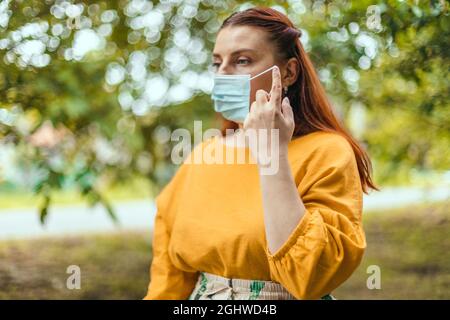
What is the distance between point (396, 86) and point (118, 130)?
1273 millimetres

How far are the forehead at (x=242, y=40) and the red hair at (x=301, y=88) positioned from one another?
2 cm

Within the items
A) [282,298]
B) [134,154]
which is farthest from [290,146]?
[134,154]

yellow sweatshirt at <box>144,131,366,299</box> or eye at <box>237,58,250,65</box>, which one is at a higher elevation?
eye at <box>237,58,250,65</box>

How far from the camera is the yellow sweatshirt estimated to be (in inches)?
51.1

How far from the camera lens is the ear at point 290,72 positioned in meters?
1.59

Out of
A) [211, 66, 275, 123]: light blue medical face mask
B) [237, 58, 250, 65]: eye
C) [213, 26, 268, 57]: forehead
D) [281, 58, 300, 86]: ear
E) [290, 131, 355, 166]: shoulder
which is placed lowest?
[290, 131, 355, 166]: shoulder

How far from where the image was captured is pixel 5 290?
227 cm

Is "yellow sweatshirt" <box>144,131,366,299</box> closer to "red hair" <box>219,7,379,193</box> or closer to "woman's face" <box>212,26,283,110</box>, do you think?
"red hair" <box>219,7,379,193</box>

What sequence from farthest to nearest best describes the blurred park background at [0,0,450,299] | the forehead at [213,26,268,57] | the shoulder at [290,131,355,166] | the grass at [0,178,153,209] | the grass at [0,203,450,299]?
the grass at [0,178,153,209] < the grass at [0,203,450,299] < the blurred park background at [0,0,450,299] < the forehead at [213,26,268,57] < the shoulder at [290,131,355,166]

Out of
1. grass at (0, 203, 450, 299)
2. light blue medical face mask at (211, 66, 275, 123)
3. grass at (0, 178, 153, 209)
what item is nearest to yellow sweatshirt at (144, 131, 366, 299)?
light blue medical face mask at (211, 66, 275, 123)

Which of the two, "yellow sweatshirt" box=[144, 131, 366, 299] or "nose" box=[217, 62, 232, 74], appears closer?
"yellow sweatshirt" box=[144, 131, 366, 299]

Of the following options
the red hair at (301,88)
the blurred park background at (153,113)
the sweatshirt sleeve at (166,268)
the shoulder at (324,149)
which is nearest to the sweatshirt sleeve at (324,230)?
the shoulder at (324,149)

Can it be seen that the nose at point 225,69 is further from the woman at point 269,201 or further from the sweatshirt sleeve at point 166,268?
the sweatshirt sleeve at point 166,268

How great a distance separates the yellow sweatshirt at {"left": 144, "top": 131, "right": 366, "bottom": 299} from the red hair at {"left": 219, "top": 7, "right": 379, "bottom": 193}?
7 centimetres
